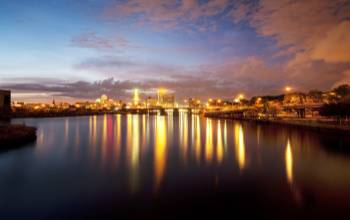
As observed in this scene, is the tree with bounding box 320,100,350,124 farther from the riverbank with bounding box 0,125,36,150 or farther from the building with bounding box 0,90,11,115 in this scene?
the building with bounding box 0,90,11,115

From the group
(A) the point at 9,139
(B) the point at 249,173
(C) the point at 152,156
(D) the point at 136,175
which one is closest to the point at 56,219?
(D) the point at 136,175

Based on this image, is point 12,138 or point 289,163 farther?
→ point 12,138

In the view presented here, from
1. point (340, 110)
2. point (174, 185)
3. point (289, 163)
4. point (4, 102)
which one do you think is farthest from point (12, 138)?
point (4, 102)

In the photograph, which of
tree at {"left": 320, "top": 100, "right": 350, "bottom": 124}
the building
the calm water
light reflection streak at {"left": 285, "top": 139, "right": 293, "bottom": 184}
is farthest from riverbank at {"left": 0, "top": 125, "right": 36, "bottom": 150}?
the building

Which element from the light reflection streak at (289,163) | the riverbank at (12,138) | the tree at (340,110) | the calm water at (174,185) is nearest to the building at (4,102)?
the riverbank at (12,138)

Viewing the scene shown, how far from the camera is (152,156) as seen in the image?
18.6 metres

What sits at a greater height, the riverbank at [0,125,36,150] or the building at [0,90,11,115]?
the building at [0,90,11,115]

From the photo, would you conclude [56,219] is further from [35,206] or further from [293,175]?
[293,175]

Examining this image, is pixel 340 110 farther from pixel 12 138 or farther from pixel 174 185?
pixel 12 138

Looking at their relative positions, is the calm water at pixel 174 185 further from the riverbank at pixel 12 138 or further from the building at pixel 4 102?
the building at pixel 4 102

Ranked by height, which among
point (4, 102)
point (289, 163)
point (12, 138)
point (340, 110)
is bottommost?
point (289, 163)

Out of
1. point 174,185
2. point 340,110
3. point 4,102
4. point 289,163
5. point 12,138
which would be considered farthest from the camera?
point 4,102

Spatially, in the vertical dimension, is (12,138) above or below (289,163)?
above

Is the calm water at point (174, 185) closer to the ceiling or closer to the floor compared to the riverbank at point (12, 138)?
closer to the floor
